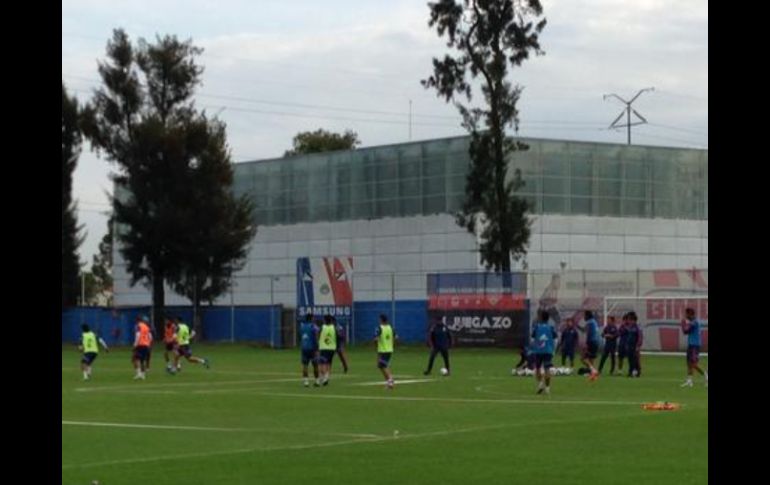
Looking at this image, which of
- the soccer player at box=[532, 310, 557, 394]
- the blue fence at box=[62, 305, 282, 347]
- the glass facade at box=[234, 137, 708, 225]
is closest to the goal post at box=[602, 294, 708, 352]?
the glass facade at box=[234, 137, 708, 225]

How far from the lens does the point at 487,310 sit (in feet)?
210

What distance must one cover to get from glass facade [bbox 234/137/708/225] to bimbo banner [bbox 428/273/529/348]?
1257cm

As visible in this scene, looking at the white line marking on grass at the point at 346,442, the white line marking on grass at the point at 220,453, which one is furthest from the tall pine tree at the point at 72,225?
the white line marking on grass at the point at 220,453

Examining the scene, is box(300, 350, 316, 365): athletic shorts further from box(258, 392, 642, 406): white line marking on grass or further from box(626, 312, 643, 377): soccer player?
box(626, 312, 643, 377): soccer player

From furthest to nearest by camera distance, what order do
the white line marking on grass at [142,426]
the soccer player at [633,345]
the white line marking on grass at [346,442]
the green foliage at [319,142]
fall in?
1. the green foliage at [319,142]
2. the soccer player at [633,345]
3. the white line marking on grass at [142,426]
4. the white line marking on grass at [346,442]

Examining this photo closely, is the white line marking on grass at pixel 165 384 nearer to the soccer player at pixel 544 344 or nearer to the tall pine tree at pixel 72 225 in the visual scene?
the soccer player at pixel 544 344

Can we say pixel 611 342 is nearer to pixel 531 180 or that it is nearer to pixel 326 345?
pixel 326 345

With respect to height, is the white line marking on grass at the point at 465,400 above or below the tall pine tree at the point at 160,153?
below

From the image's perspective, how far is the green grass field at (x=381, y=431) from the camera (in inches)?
662

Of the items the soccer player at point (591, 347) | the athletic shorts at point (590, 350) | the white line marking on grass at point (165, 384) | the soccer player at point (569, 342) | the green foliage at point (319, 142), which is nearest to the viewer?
the white line marking on grass at point (165, 384)

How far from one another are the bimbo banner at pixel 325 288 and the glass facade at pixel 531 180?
9.24 metres

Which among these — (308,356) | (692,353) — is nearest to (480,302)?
(308,356)

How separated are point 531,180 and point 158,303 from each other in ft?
74.0
